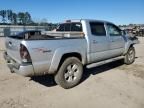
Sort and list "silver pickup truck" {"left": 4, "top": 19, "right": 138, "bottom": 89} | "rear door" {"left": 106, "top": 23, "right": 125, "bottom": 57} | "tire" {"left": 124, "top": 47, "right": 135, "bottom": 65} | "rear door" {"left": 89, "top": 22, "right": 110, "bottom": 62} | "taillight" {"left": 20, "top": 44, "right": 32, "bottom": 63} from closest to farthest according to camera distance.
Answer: "taillight" {"left": 20, "top": 44, "right": 32, "bottom": 63} → "silver pickup truck" {"left": 4, "top": 19, "right": 138, "bottom": 89} → "rear door" {"left": 89, "top": 22, "right": 110, "bottom": 62} → "rear door" {"left": 106, "top": 23, "right": 125, "bottom": 57} → "tire" {"left": 124, "top": 47, "right": 135, "bottom": 65}

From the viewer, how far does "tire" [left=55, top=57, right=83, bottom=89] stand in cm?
562

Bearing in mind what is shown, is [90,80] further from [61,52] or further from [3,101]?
[3,101]

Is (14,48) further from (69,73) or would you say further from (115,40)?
(115,40)

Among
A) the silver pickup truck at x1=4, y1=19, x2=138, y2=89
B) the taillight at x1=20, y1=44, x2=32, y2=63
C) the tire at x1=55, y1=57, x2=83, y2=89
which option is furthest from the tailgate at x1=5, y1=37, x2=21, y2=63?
the tire at x1=55, y1=57, x2=83, y2=89

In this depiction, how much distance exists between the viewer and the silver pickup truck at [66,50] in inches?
194

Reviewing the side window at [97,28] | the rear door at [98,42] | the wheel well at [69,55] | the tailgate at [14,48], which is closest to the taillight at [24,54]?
the tailgate at [14,48]

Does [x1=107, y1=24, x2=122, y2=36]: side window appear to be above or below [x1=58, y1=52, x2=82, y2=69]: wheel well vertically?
above

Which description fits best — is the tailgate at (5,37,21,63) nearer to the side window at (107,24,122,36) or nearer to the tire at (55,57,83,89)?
the tire at (55,57,83,89)

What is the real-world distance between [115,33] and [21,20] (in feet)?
230

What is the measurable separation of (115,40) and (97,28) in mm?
1158

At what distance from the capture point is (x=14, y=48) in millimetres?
5219

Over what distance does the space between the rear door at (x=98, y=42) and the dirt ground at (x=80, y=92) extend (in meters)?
0.74

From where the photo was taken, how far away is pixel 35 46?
4871 millimetres

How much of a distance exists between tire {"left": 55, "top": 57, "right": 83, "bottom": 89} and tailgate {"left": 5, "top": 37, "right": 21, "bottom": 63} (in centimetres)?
120
